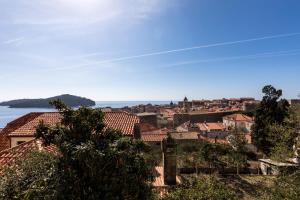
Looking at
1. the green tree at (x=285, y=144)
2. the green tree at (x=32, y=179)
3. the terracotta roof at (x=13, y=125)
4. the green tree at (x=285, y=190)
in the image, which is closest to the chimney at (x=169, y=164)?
the green tree at (x=285, y=190)

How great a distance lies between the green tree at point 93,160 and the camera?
766 centimetres

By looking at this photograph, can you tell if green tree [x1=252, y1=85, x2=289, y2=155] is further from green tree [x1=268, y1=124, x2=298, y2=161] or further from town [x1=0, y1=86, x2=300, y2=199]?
green tree [x1=268, y1=124, x2=298, y2=161]

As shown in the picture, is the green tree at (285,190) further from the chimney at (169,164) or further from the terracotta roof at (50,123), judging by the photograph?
the terracotta roof at (50,123)

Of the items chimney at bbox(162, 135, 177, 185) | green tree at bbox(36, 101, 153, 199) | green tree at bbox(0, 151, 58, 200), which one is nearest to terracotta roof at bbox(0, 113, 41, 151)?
chimney at bbox(162, 135, 177, 185)

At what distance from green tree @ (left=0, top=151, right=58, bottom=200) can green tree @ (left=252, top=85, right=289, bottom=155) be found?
3801 centimetres

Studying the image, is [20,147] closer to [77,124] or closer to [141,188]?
[77,124]

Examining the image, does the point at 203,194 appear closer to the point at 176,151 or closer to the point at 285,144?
the point at 176,151

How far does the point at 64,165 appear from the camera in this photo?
26.0 ft

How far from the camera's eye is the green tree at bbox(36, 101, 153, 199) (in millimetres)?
7664

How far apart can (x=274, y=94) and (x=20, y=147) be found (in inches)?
1468

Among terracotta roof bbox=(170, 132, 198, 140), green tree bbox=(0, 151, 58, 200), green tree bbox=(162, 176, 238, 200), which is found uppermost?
green tree bbox=(0, 151, 58, 200)

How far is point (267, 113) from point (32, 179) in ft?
130

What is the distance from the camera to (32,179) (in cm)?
803

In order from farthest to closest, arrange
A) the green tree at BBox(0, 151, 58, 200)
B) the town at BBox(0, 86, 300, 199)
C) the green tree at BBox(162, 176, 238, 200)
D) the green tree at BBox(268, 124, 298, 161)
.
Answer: the green tree at BBox(268, 124, 298, 161), the town at BBox(0, 86, 300, 199), the green tree at BBox(162, 176, 238, 200), the green tree at BBox(0, 151, 58, 200)
